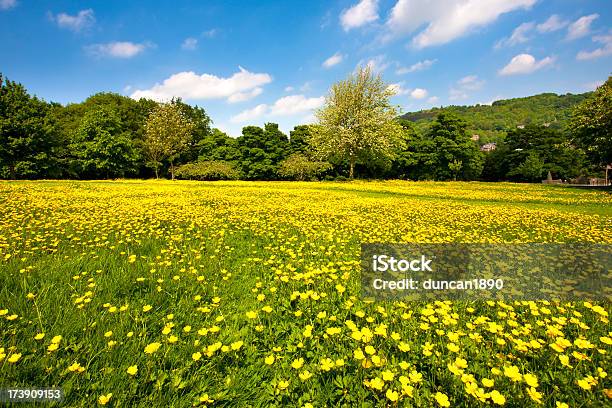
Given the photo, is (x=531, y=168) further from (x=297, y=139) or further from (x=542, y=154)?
(x=297, y=139)

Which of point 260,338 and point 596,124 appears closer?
point 260,338

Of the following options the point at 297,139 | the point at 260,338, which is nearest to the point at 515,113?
the point at 297,139

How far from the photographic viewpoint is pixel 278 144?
55469 millimetres

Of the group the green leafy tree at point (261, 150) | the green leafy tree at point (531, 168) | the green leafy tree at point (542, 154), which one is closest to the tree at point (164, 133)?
the green leafy tree at point (261, 150)

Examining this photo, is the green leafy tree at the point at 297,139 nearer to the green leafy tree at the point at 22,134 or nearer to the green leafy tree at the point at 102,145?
the green leafy tree at the point at 102,145

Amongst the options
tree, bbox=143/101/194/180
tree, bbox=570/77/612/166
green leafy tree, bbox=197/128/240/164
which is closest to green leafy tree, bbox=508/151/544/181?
tree, bbox=570/77/612/166

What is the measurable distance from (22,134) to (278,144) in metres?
35.6

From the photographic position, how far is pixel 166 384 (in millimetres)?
2535

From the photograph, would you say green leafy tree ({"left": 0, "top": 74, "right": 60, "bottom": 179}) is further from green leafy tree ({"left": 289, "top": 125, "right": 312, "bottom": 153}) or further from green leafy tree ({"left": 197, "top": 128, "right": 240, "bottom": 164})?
green leafy tree ({"left": 289, "top": 125, "right": 312, "bottom": 153})

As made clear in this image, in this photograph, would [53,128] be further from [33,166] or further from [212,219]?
[212,219]

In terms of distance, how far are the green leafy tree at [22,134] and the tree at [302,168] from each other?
31101 millimetres

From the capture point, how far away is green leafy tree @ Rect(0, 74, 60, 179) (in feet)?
112

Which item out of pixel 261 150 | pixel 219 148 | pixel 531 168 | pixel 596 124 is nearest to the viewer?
pixel 596 124

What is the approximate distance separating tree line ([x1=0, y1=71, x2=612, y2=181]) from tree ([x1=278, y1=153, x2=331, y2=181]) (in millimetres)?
160
